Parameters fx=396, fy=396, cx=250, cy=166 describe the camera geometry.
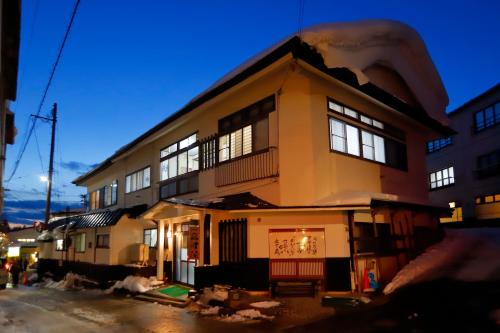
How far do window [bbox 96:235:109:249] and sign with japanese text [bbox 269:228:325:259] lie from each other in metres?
12.1

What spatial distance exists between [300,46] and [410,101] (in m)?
9.06

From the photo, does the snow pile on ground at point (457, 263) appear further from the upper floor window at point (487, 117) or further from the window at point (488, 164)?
the upper floor window at point (487, 117)

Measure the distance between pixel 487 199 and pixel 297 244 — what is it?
2145cm

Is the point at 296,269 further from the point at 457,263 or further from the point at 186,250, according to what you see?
the point at 186,250

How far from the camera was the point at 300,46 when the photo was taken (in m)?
11.4

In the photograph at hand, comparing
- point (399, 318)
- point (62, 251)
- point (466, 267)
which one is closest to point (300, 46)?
point (399, 318)

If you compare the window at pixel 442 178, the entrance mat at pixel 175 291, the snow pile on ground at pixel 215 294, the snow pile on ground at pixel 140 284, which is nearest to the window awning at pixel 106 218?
the snow pile on ground at pixel 140 284

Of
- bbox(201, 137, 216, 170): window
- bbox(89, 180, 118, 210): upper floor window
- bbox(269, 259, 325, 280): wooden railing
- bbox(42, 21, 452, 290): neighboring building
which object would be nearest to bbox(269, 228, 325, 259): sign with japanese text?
bbox(42, 21, 452, 290): neighboring building

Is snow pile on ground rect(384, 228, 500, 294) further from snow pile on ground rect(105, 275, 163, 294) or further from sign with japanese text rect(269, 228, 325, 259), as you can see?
snow pile on ground rect(105, 275, 163, 294)

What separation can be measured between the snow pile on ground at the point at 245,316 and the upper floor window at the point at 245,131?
5457 millimetres

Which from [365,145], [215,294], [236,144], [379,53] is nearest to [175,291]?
[215,294]

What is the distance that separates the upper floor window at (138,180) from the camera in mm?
22031

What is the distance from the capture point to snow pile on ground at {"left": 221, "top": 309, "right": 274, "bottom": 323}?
10202 mm

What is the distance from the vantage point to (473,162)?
94.5 ft
